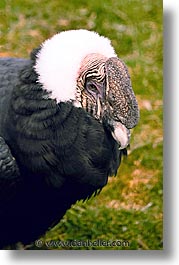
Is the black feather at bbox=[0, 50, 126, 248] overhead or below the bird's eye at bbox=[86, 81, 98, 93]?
below

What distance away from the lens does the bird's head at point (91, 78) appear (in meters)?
2.02

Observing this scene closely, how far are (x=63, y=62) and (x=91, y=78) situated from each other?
0.35 feet

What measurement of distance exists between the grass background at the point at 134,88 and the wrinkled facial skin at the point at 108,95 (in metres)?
0.26

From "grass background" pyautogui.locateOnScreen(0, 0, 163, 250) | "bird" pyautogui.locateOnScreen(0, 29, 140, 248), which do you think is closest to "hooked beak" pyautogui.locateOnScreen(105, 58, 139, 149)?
"bird" pyautogui.locateOnScreen(0, 29, 140, 248)

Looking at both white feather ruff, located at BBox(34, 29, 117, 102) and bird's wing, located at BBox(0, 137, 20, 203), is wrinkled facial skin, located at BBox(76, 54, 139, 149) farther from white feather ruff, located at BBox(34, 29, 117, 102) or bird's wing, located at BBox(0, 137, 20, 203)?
bird's wing, located at BBox(0, 137, 20, 203)

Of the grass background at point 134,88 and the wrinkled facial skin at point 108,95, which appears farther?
the grass background at point 134,88

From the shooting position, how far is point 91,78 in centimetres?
209

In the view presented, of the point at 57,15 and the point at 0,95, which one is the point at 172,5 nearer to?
the point at 57,15

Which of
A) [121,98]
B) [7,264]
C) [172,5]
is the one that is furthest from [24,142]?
[172,5]

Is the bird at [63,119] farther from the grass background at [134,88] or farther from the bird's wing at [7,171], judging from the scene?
the grass background at [134,88]

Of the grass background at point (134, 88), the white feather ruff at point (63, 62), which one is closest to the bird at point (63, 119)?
the white feather ruff at point (63, 62)

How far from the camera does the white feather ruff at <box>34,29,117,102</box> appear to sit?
79.4 inches

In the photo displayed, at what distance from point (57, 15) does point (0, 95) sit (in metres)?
0.43

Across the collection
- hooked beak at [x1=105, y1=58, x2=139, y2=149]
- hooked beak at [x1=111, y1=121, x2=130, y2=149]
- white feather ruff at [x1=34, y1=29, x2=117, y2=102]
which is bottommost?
hooked beak at [x1=111, y1=121, x2=130, y2=149]
